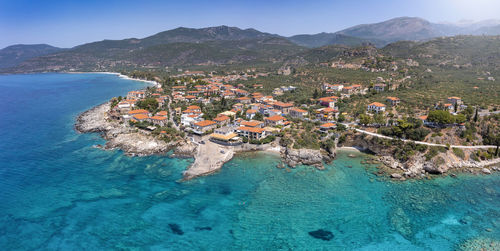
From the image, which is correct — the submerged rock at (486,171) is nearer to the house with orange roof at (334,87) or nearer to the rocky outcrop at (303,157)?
the rocky outcrop at (303,157)

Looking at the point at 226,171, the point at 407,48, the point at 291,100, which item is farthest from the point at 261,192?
the point at 407,48

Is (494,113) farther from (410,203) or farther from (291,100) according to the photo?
(291,100)

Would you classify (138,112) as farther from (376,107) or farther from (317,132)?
(376,107)

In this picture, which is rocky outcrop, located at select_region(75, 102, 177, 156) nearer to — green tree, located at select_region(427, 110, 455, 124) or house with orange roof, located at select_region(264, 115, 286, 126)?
house with orange roof, located at select_region(264, 115, 286, 126)

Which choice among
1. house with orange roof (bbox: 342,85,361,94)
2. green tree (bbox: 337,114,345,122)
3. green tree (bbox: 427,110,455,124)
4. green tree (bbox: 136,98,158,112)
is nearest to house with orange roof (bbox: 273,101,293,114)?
green tree (bbox: 337,114,345,122)

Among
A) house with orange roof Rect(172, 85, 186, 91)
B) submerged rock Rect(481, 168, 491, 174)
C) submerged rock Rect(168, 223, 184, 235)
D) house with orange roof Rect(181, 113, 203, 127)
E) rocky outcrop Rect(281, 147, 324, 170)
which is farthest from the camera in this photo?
house with orange roof Rect(172, 85, 186, 91)

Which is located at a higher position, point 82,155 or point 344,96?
point 344,96
